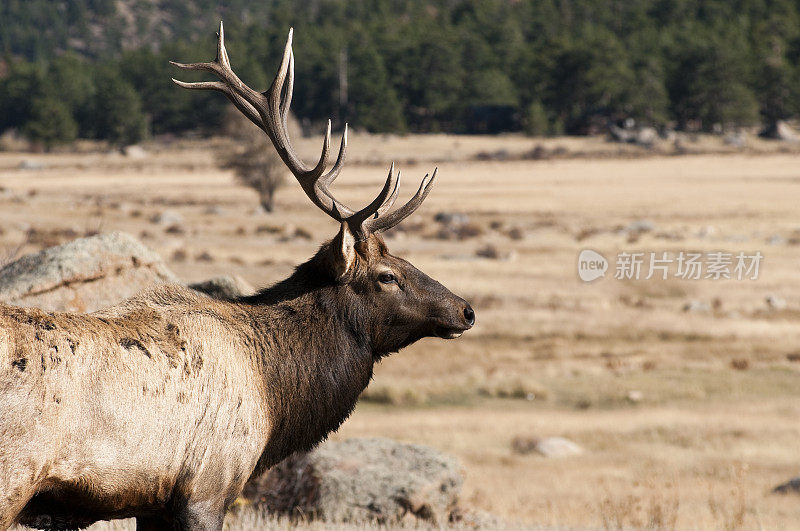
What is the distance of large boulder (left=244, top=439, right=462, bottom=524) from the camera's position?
898 cm

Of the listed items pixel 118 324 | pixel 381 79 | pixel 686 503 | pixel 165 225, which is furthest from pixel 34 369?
pixel 381 79

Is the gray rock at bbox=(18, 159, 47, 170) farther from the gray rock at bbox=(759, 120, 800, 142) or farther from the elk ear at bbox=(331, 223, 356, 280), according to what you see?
the elk ear at bbox=(331, 223, 356, 280)

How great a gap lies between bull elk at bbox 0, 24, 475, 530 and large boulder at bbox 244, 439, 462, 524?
320cm

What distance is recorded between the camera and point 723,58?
9969 cm

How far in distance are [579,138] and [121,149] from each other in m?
42.9

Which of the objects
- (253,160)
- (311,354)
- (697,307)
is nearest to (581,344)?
(697,307)

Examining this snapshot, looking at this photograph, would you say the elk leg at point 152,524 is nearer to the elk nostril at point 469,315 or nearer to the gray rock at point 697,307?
the elk nostril at point 469,315

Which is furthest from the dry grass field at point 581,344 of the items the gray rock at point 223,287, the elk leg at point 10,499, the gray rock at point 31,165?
the gray rock at point 31,165

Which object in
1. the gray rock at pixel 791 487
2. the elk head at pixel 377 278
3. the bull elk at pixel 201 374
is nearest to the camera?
A: the bull elk at pixel 201 374

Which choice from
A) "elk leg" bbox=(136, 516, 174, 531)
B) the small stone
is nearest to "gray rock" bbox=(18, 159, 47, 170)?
the small stone

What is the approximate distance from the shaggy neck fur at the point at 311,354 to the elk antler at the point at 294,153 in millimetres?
298

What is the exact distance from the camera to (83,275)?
374 inches

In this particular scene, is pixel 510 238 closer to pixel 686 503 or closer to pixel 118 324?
pixel 686 503

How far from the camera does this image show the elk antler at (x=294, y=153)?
5.90 metres
